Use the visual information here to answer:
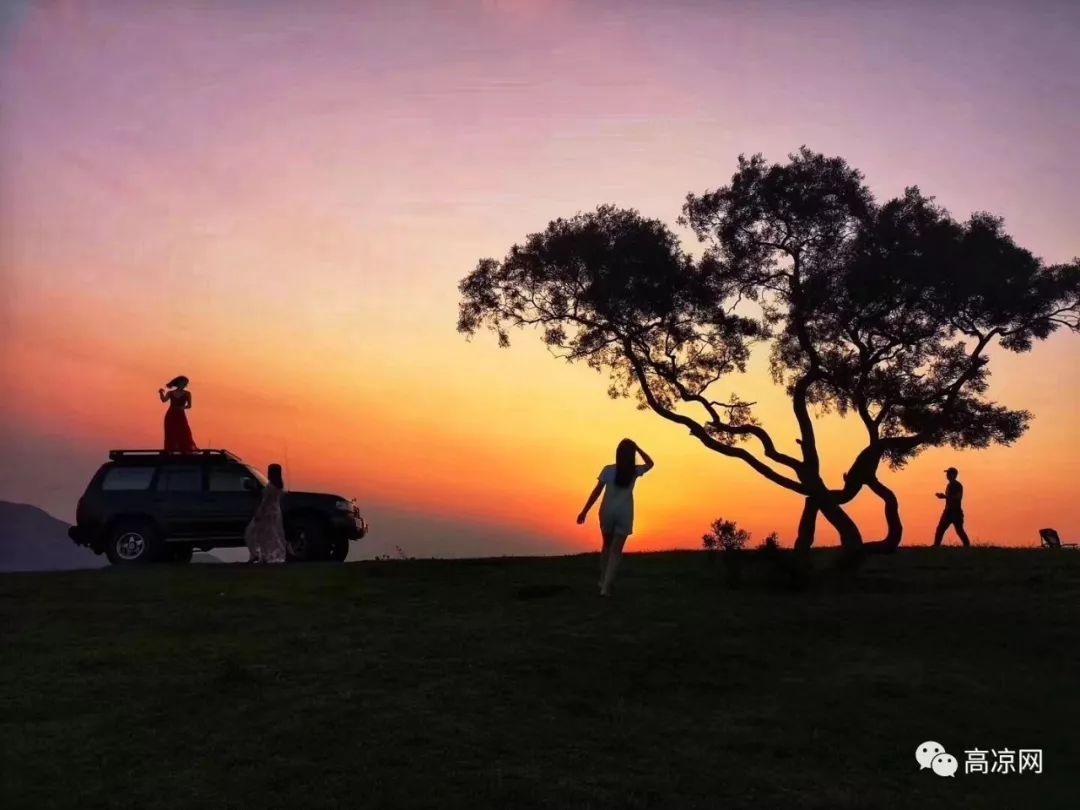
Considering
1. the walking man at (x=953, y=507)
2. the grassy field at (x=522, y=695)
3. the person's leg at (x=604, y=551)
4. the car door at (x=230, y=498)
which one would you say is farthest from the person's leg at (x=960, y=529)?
the car door at (x=230, y=498)

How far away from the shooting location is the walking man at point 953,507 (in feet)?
92.2

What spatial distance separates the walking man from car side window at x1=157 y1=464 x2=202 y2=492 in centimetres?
1885

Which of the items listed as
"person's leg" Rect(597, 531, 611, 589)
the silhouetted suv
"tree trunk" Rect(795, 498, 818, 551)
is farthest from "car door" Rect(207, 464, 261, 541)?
"tree trunk" Rect(795, 498, 818, 551)

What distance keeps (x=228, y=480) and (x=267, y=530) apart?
1518 millimetres

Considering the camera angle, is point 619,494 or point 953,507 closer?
point 619,494

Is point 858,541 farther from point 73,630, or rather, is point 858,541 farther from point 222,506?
point 73,630

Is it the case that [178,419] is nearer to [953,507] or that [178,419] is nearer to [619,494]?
[619,494]

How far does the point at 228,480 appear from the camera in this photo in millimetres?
23672

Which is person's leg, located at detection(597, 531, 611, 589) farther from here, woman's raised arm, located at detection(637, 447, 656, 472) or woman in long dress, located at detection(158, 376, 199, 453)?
woman in long dress, located at detection(158, 376, 199, 453)

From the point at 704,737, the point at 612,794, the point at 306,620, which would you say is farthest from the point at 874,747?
the point at 306,620

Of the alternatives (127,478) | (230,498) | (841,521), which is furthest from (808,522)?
(127,478)

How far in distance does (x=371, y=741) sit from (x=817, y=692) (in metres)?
5.09

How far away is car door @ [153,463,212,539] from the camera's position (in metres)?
23.2

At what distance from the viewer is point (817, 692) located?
1177 cm
